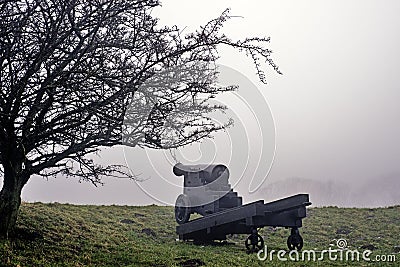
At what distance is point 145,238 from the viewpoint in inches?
605

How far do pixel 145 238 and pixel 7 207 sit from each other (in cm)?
579

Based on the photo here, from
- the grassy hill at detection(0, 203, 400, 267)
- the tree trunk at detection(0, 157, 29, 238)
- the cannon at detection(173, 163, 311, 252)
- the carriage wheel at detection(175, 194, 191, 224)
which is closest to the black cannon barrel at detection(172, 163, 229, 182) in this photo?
the cannon at detection(173, 163, 311, 252)

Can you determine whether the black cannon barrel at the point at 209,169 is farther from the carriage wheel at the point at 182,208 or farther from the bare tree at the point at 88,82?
the bare tree at the point at 88,82

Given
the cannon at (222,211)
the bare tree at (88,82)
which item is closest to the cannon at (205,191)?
the cannon at (222,211)

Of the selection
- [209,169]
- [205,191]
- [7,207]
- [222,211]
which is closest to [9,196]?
[7,207]

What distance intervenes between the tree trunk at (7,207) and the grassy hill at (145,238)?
1.03 feet

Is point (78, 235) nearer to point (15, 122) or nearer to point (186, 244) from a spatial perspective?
point (186, 244)

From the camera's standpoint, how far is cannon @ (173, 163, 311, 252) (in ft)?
41.8

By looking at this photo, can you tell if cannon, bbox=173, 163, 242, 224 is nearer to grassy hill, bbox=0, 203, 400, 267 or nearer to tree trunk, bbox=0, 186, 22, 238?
grassy hill, bbox=0, 203, 400, 267

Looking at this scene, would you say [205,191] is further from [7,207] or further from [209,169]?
[7,207]

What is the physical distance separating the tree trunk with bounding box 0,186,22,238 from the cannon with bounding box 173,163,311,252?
18.1 ft

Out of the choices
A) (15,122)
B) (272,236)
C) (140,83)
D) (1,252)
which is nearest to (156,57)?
(140,83)

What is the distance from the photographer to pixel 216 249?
13.4m

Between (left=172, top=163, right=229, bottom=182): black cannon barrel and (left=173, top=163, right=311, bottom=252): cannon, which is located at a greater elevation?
(left=172, top=163, right=229, bottom=182): black cannon barrel
